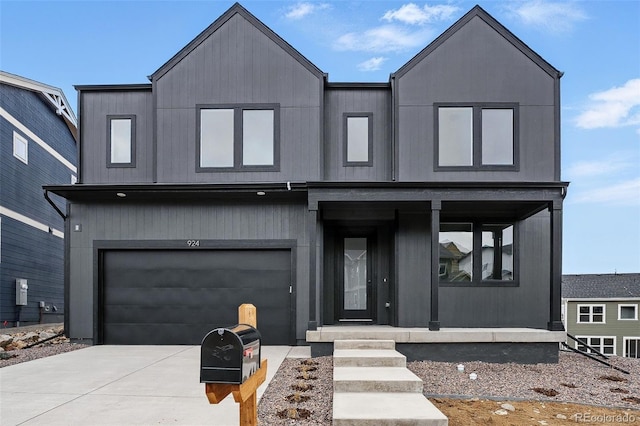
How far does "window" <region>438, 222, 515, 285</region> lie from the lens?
30.4 ft

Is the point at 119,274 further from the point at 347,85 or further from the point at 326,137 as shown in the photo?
the point at 347,85

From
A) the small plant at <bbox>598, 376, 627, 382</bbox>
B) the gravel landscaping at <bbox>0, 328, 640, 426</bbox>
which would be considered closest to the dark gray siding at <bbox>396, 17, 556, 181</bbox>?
the gravel landscaping at <bbox>0, 328, 640, 426</bbox>

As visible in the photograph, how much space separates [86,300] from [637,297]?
2580 centimetres

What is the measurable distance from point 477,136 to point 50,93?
A: 47.1ft

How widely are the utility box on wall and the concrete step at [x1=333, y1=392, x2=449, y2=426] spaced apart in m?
13.1

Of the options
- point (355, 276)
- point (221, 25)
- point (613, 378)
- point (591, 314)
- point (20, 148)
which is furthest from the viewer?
point (591, 314)

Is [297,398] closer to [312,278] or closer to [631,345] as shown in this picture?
[312,278]

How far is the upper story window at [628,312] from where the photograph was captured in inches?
972

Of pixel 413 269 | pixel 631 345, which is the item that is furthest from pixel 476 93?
pixel 631 345

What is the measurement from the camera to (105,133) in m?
9.68

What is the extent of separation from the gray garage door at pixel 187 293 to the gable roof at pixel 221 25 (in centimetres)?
358

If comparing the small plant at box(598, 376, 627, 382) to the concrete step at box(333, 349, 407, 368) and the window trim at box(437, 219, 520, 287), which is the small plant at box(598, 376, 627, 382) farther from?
the concrete step at box(333, 349, 407, 368)

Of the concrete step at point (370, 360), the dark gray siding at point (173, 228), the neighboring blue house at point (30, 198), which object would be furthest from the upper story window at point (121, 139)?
the concrete step at point (370, 360)

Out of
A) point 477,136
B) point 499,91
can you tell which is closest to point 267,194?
point 477,136
